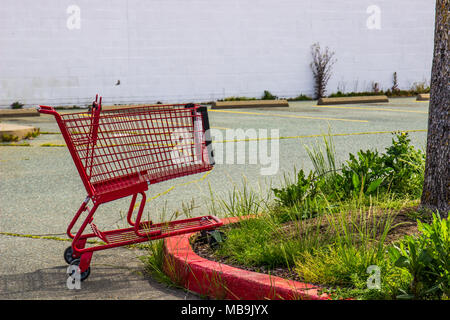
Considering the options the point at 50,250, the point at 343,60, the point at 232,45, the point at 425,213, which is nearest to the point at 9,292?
the point at 50,250

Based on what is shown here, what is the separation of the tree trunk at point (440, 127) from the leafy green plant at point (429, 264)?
1.26 m

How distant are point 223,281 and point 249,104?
14501 mm

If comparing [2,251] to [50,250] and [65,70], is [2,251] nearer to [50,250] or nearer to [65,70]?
[50,250]

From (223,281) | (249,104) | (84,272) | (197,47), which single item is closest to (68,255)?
(84,272)

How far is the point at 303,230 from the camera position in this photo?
161 inches

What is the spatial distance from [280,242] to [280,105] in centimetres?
1428

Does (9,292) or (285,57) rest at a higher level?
(285,57)

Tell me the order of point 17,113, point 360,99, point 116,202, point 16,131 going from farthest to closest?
point 360,99 → point 17,113 → point 16,131 → point 116,202

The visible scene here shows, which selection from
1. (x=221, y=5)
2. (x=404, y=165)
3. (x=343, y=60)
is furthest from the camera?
(x=343, y=60)

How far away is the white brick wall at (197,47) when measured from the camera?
17125 mm

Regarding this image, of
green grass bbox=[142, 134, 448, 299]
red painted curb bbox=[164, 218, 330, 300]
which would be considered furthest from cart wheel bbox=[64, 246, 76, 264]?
red painted curb bbox=[164, 218, 330, 300]

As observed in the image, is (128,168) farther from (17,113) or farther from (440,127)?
(17,113)

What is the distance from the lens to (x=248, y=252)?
397 cm

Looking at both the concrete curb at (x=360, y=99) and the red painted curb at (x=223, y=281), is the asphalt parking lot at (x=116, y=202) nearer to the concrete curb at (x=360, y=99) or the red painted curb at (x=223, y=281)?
the red painted curb at (x=223, y=281)
